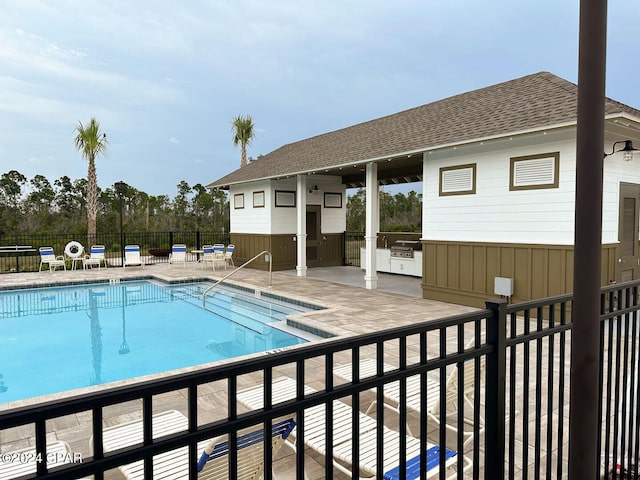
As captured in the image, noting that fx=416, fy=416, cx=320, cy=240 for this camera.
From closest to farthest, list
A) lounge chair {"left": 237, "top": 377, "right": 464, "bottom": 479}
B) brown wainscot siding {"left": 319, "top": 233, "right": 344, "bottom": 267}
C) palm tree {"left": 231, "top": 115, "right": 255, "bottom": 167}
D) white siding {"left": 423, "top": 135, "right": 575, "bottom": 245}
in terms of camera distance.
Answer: lounge chair {"left": 237, "top": 377, "right": 464, "bottom": 479} → white siding {"left": 423, "top": 135, "right": 575, "bottom": 245} → brown wainscot siding {"left": 319, "top": 233, "right": 344, "bottom": 267} → palm tree {"left": 231, "top": 115, "right": 255, "bottom": 167}

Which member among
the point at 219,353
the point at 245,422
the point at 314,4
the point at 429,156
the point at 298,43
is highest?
the point at 298,43

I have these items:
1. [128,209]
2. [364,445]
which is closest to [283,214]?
[364,445]

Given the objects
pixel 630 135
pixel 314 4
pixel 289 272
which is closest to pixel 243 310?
pixel 289 272

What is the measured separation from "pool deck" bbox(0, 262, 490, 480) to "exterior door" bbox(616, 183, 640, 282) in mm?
2873

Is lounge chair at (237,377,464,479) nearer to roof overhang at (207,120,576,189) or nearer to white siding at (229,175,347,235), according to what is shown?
roof overhang at (207,120,576,189)

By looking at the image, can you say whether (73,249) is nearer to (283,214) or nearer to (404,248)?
(283,214)

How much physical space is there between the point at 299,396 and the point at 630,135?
27.5 feet

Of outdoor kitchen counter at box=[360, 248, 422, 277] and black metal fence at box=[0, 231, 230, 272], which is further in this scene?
black metal fence at box=[0, 231, 230, 272]

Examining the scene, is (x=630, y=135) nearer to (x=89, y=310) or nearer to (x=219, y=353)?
(x=219, y=353)

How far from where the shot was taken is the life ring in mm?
15334

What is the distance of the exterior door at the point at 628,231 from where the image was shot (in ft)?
24.5

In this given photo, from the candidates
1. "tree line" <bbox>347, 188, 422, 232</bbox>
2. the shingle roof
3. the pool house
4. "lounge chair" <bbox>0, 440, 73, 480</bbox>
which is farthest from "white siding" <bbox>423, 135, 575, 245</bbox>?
"tree line" <bbox>347, 188, 422, 232</bbox>

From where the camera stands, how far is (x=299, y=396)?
130 centimetres

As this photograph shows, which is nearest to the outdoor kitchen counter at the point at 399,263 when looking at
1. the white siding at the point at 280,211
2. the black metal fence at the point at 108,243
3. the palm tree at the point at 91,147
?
the white siding at the point at 280,211
